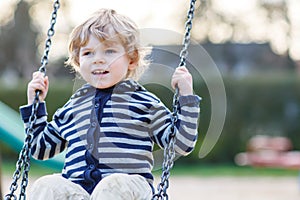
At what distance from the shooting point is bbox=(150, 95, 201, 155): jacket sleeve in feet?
8.78

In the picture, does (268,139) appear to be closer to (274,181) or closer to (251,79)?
(251,79)

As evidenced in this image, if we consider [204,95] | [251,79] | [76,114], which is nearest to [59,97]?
[204,95]

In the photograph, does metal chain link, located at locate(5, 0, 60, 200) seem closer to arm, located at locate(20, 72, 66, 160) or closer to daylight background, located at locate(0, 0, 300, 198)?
arm, located at locate(20, 72, 66, 160)

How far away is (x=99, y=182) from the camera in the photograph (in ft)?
8.30

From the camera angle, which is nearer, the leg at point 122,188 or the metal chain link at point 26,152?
the leg at point 122,188

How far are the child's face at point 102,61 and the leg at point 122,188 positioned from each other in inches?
16.0

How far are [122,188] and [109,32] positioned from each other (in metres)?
0.62

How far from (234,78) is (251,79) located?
0.38 meters

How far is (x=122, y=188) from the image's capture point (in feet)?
8.14

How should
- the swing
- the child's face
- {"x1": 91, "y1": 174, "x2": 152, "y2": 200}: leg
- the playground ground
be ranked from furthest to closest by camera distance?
the playground ground < the child's face < the swing < {"x1": 91, "y1": 174, "x2": 152, "y2": 200}: leg

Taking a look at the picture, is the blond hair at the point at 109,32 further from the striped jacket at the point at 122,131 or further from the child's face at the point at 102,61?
the striped jacket at the point at 122,131

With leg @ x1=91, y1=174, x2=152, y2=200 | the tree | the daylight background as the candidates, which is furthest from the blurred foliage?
leg @ x1=91, y1=174, x2=152, y2=200

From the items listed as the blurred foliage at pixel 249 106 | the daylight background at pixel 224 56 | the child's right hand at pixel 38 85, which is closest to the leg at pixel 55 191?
the child's right hand at pixel 38 85

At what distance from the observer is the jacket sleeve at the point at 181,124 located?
2676 mm
